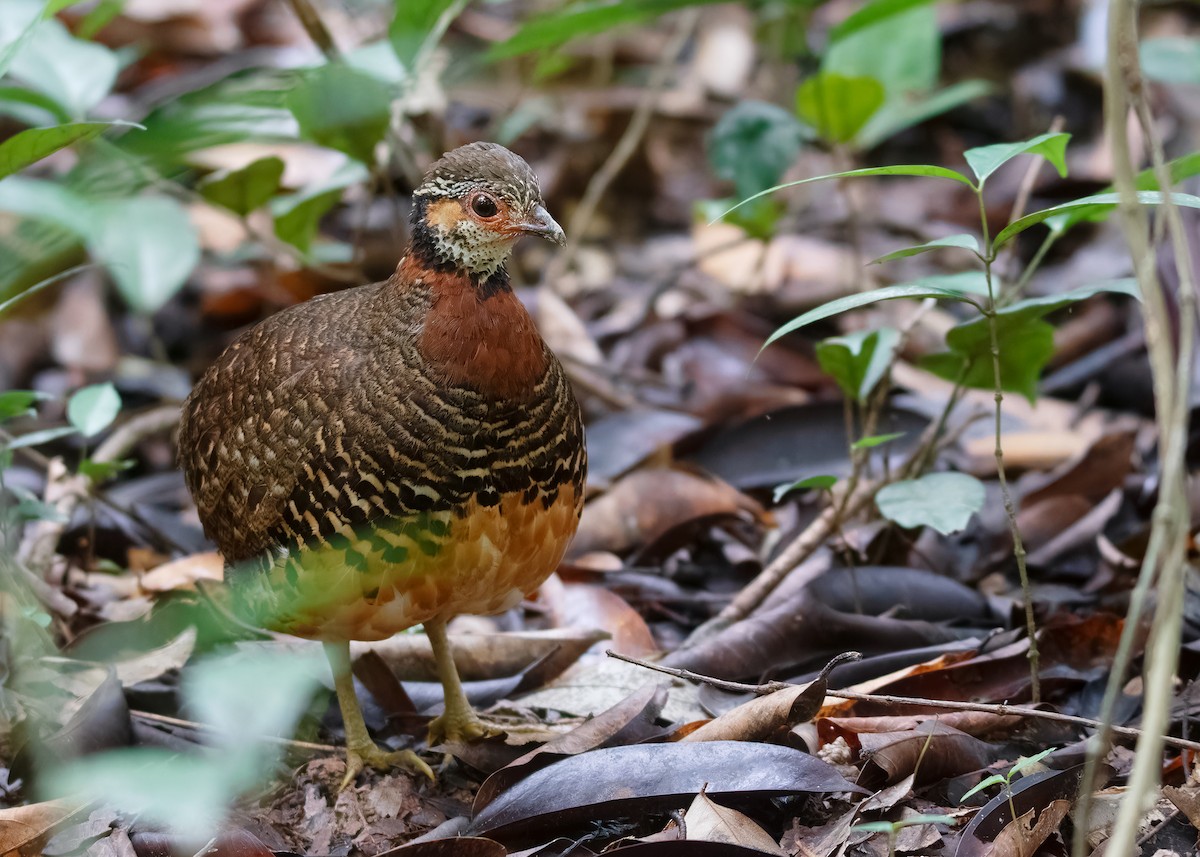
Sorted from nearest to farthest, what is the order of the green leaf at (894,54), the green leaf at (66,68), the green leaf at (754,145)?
the green leaf at (66,68) < the green leaf at (754,145) < the green leaf at (894,54)

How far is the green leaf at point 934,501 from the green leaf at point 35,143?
2112 mm

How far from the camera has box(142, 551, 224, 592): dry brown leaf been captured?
14.4 ft

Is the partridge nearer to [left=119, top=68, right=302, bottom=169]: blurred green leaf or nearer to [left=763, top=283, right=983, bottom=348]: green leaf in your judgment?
[left=763, top=283, right=983, bottom=348]: green leaf

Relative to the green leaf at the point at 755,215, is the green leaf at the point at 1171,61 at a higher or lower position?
higher

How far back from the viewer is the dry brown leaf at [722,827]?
2.82 metres

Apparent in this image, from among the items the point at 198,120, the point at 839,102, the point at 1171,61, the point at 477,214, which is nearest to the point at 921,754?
the point at 477,214

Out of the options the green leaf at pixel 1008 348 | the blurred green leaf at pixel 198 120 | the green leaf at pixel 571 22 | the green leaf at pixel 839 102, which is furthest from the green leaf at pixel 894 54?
the blurred green leaf at pixel 198 120

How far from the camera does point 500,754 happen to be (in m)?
3.54

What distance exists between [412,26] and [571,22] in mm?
Answer: 659

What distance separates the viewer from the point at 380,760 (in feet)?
11.8

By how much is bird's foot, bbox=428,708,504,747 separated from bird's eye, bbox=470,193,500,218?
4.43ft

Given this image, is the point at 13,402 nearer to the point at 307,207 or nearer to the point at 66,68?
the point at 307,207

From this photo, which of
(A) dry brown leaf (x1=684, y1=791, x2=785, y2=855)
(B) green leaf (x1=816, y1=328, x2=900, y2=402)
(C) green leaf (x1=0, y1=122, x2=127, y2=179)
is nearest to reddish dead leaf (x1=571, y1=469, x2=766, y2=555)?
(B) green leaf (x1=816, y1=328, x2=900, y2=402)

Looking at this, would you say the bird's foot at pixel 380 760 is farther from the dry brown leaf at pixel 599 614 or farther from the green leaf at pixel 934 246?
the green leaf at pixel 934 246
